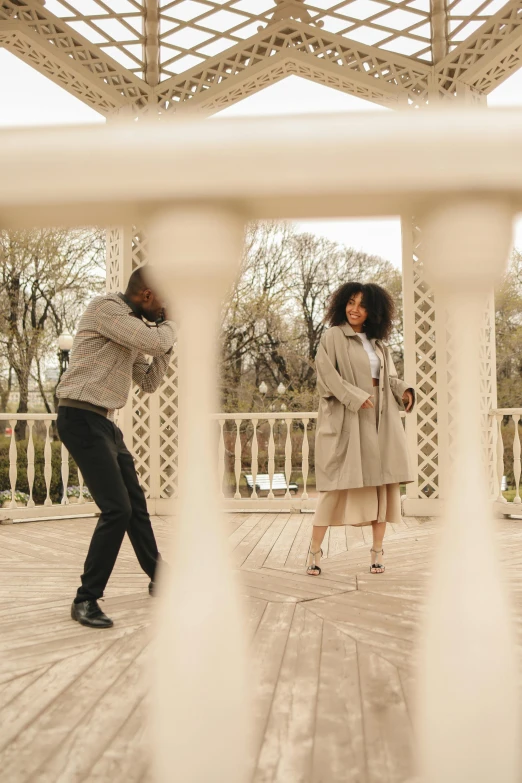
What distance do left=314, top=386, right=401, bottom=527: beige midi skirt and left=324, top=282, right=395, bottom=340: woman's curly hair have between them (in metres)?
0.29

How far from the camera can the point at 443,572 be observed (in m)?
0.54

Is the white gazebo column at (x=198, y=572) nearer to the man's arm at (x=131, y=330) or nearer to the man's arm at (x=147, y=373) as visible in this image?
the man's arm at (x=131, y=330)

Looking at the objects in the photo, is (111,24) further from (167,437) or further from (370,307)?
(370,307)

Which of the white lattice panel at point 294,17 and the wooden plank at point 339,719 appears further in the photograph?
the white lattice panel at point 294,17

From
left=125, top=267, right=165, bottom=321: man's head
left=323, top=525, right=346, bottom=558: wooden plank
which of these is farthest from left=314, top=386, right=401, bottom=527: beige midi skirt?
left=125, top=267, right=165, bottom=321: man's head

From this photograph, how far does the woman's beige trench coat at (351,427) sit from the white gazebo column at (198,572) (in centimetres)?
243

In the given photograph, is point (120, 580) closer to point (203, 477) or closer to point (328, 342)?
point (328, 342)

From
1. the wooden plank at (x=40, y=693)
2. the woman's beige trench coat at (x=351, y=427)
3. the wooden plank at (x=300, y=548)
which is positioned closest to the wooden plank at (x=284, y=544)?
the wooden plank at (x=300, y=548)

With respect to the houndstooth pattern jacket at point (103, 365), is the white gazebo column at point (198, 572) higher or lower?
lower

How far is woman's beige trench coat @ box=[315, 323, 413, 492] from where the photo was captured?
2.98 m

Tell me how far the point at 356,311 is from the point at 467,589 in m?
2.63

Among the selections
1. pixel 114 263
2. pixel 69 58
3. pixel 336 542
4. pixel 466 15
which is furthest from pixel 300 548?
pixel 466 15

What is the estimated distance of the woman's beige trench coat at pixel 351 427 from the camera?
298cm

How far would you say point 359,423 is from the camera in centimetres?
303
